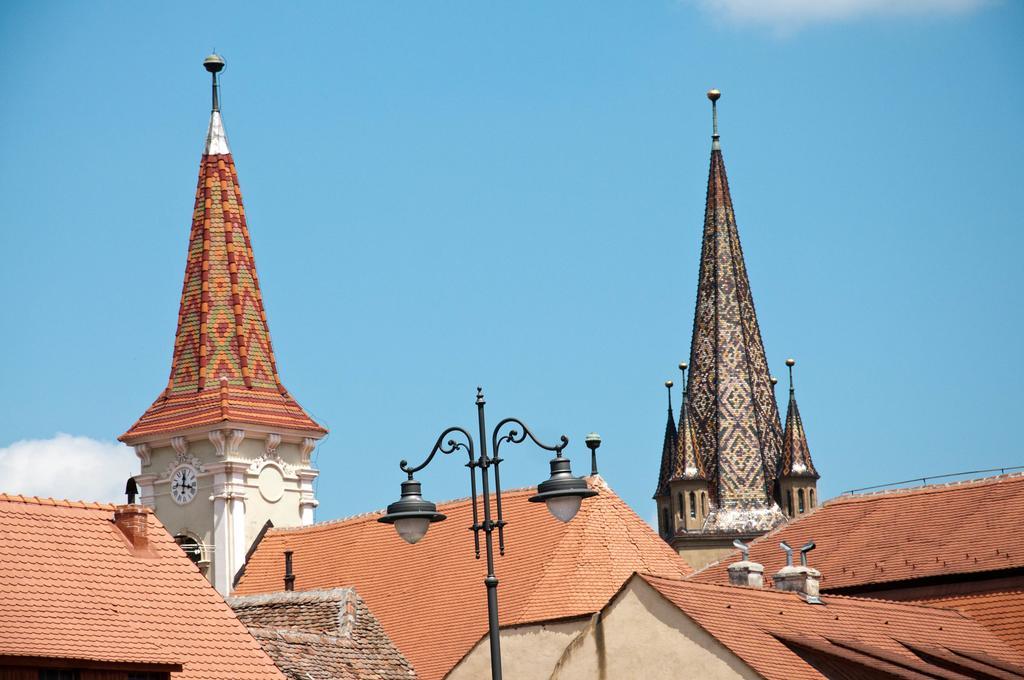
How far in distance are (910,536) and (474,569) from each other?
9804mm

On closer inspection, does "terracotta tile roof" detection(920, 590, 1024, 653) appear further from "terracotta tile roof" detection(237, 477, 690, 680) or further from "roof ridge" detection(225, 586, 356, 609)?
"roof ridge" detection(225, 586, 356, 609)

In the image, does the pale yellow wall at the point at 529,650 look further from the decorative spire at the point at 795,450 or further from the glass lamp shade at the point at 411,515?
the decorative spire at the point at 795,450

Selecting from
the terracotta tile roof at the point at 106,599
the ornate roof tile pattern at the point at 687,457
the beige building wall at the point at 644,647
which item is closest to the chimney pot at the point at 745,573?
the beige building wall at the point at 644,647

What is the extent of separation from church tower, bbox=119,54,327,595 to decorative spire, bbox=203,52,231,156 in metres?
1.28

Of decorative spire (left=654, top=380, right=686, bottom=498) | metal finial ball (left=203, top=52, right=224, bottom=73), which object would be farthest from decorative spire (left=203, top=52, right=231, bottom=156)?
decorative spire (left=654, top=380, right=686, bottom=498)

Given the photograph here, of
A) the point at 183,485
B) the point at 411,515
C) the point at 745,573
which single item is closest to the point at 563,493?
the point at 411,515

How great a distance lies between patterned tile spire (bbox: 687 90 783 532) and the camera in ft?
341

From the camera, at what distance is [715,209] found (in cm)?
11169

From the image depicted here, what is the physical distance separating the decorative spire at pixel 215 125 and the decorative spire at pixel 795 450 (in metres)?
40.2

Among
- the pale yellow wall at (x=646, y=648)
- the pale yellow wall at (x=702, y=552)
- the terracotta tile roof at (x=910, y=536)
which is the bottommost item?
the pale yellow wall at (x=646, y=648)

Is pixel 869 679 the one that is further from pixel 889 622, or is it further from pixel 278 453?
pixel 278 453

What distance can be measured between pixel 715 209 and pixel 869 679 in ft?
250

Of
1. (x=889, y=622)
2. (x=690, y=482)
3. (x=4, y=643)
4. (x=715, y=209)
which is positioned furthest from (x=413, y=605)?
(x=715, y=209)

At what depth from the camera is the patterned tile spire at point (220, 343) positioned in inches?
2630
